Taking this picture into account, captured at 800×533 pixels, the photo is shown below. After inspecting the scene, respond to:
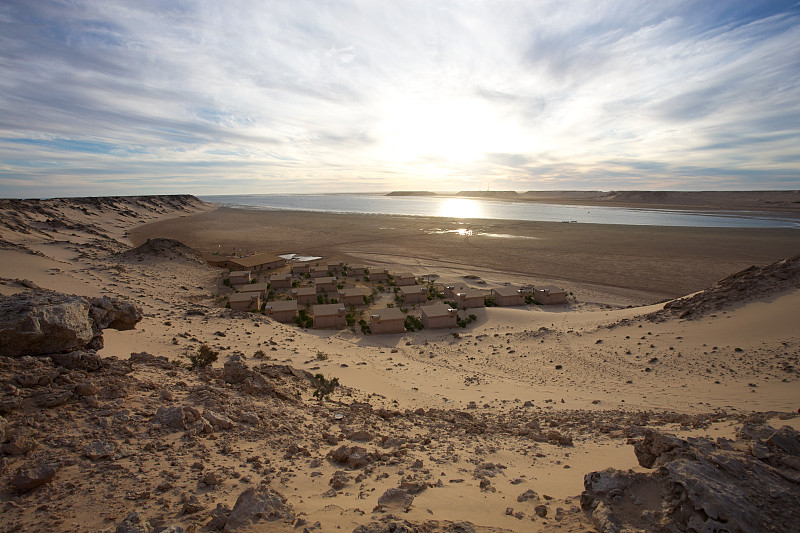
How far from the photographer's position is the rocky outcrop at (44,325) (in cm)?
794

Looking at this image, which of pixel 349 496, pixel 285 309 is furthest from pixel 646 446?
pixel 285 309

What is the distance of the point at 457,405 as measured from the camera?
11.8 meters

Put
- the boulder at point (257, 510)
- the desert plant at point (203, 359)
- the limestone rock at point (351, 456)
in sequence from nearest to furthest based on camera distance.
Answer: the boulder at point (257, 510) < the limestone rock at point (351, 456) < the desert plant at point (203, 359)

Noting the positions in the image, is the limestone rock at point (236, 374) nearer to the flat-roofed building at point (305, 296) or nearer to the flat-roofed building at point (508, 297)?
the flat-roofed building at point (305, 296)

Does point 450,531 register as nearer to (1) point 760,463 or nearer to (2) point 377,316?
Result: (1) point 760,463

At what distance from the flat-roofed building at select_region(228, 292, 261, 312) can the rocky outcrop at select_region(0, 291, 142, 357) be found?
1592 centimetres

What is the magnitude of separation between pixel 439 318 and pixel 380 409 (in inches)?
520

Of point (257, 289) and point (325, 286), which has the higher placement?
point (257, 289)

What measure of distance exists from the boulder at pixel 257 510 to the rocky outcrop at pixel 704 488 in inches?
154

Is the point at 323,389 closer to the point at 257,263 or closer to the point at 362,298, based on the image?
the point at 362,298

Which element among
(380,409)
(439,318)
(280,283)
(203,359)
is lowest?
(439,318)

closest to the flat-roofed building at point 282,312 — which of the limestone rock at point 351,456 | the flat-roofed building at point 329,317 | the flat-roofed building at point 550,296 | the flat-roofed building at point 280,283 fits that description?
the flat-roofed building at point 329,317

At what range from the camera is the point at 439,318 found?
75.6 ft

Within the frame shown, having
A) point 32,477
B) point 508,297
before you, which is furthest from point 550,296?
point 32,477
